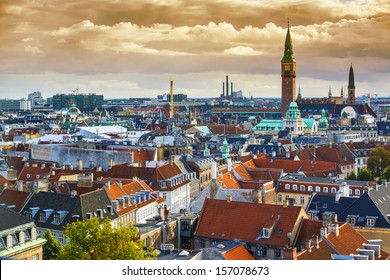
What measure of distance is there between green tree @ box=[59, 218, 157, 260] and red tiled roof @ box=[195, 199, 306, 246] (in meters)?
5.52

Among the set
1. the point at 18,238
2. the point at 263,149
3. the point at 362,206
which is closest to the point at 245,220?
the point at 362,206

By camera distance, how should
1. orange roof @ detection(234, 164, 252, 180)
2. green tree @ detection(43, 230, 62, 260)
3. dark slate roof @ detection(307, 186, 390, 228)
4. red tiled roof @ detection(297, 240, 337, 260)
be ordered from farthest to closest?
orange roof @ detection(234, 164, 252, 180), dark slate roof @ detection(307, 186, 390, 228), green tree @ detection(43, 230, 62, 260), red tiled roof @ detection(297, 240, 337, 260)

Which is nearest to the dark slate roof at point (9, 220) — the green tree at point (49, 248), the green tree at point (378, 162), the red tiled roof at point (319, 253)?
the green tree at point (49, 248)

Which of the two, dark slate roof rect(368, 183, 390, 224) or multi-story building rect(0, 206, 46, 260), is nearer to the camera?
multi-story building rect(0, 206, 46, 260)

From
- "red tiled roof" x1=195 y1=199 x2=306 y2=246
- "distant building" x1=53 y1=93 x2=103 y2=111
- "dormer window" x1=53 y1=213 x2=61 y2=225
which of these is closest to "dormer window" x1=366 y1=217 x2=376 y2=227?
"red tiled roof" x1=195 y1=199 x2=306 y2=246

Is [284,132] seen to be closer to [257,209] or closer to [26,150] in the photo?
[26,150]

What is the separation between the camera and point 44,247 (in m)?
16.2

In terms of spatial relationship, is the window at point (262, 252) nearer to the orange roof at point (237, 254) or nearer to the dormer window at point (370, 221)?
the orange roof at point (237, 254)

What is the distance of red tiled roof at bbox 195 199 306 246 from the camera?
17.3 metres

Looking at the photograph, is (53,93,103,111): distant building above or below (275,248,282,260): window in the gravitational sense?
above

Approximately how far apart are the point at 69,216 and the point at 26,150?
729 inches

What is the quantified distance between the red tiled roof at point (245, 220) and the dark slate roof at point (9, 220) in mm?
4879

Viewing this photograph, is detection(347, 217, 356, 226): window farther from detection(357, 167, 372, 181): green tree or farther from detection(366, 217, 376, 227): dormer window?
detection(357, 167, 372, 181): green tree
